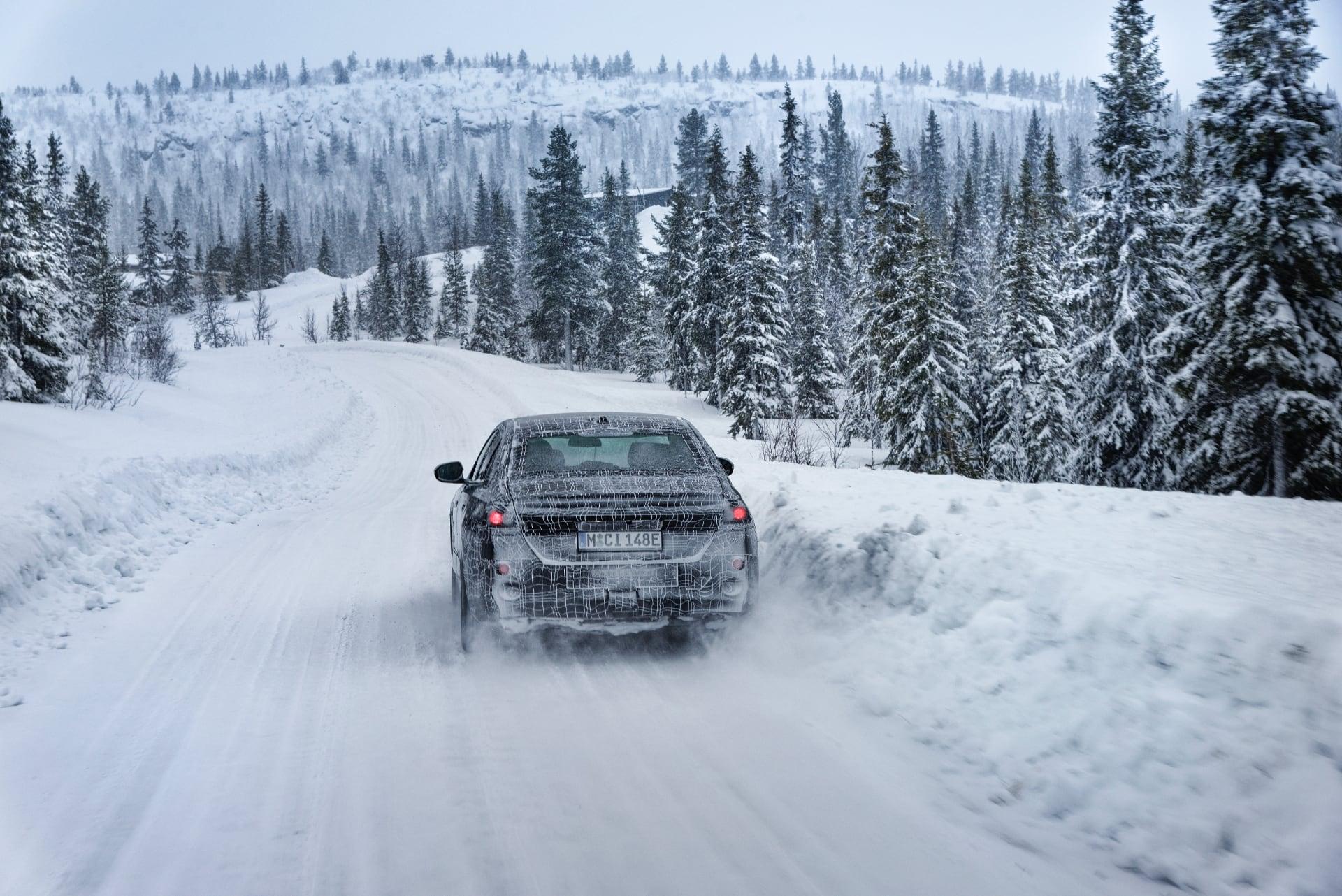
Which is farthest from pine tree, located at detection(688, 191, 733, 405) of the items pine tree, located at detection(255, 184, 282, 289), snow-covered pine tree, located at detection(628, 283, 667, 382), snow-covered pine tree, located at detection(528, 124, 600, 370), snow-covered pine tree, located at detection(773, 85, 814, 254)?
pine tree, located at detection(255, 184, 282, 289)

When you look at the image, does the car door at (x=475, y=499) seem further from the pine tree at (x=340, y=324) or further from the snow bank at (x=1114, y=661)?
the pine tree at (x=340, y=324)

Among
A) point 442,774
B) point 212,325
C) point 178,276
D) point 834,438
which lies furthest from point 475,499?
point 178,276

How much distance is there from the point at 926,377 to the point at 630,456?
77.7 ft

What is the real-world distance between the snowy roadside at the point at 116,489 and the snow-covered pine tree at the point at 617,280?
4387 cm

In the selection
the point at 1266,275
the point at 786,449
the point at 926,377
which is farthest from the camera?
the point at 926,377

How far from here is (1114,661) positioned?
13.0 ft

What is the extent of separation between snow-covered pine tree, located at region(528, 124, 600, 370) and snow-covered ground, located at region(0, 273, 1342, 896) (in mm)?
47319

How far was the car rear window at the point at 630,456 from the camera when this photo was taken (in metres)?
5.86

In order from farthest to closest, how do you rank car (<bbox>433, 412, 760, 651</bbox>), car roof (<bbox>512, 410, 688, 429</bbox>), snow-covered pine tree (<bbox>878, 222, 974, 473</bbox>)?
snow-covered pine tree (<bbox>878, 222, 974, 473</bbox>), car roof (<bbox>512, 410, 688, 429</bbox>), car (<bbox>433, 412, 760, 651</bbox>)

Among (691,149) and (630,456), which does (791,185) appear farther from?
(630,456)

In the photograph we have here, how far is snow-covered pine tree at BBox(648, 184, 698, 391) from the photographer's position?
43406mm

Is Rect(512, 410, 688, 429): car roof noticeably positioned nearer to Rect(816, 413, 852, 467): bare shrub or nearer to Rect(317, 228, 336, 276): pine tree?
Rect(816, 413, 852, 467): bare shrub

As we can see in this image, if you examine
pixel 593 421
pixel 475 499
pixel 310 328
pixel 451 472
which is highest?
pixel 310 328

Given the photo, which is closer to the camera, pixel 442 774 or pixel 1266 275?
pixel 442 774
